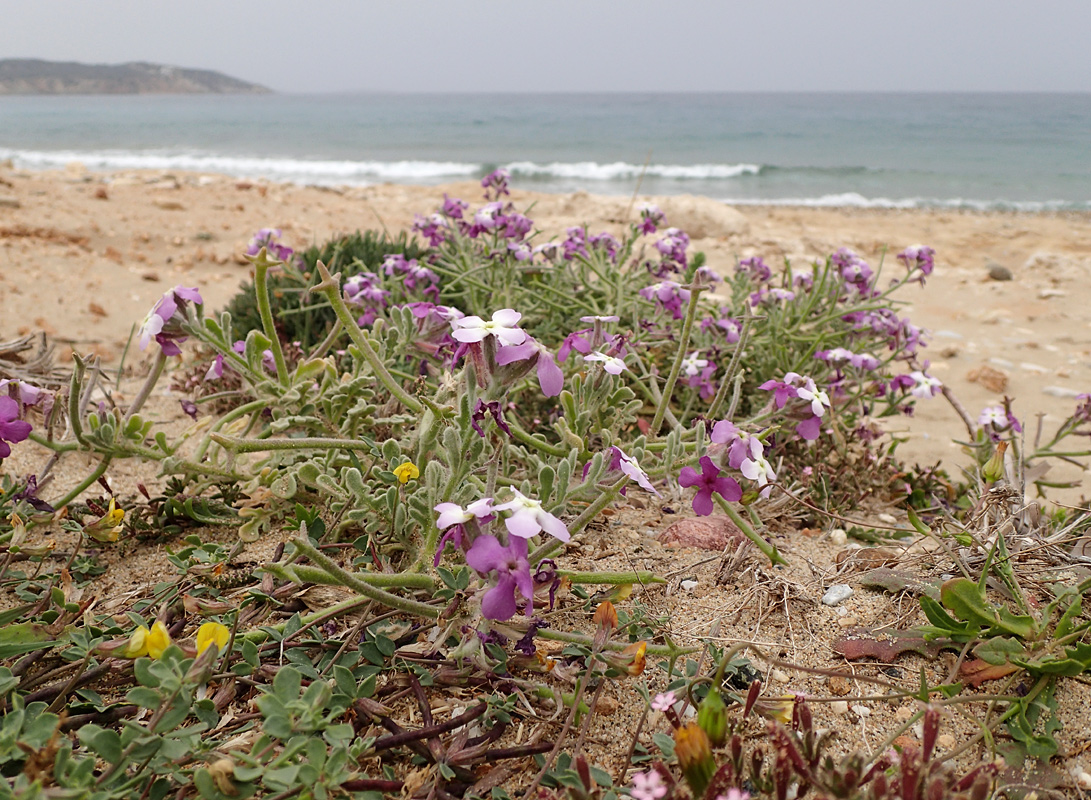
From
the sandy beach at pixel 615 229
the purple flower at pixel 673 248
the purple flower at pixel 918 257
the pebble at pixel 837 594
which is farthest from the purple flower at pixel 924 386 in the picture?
the pebble at pixel 837 594

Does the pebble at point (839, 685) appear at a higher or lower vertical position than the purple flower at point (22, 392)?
lower

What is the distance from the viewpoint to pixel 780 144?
117 ft

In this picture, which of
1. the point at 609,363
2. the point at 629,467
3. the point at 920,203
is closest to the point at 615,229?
the point at 609,363

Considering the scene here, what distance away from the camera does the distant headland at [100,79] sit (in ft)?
433

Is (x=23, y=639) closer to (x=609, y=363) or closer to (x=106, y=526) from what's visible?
(x=106, y=526)

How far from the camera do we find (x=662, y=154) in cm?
3186

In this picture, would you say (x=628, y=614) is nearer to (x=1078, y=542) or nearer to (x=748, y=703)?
(x=748, y=703)

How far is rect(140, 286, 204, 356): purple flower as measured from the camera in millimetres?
1769

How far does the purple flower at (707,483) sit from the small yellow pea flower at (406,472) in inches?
23.9

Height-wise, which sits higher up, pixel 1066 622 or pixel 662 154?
pixel 662 154

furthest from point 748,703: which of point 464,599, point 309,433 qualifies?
point 309,433

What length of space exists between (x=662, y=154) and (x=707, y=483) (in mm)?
32615

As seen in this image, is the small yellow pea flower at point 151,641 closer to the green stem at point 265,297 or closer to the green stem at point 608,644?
the green stem at point 608,644

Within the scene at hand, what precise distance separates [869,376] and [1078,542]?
1392mm
